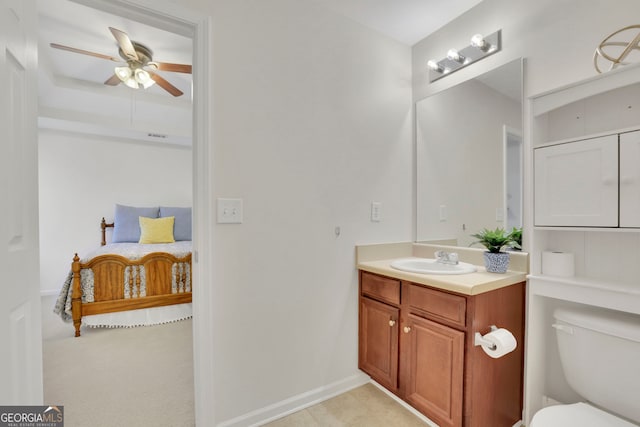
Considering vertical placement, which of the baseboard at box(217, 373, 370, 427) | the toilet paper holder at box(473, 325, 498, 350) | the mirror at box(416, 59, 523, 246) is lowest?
the baseboard at box(217, 373, 370, 427)

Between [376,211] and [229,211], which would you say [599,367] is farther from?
[229,211]

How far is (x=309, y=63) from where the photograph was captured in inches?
68.5

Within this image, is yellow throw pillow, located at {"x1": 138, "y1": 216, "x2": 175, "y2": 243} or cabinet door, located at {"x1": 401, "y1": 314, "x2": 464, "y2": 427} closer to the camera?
cabinet door, located at {"x1": 401, "y1": 314, "x2": 464, "y2": 427}

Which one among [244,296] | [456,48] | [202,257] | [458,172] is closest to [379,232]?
[458,172]

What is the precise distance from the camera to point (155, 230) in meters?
4.07

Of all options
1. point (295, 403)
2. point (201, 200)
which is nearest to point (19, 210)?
point (201, 200)

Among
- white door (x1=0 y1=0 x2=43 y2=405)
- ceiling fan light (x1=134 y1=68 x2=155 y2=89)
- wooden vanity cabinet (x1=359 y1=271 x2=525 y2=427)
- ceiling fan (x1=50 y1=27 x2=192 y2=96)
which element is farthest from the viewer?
ceiling fan light (x1=134 y1=68 x2=155 y2=89)

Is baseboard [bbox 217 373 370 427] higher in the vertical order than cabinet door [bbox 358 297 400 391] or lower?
lower

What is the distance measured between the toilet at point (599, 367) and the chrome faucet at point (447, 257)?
53 centimetres

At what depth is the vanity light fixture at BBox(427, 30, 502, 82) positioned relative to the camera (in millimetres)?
1697

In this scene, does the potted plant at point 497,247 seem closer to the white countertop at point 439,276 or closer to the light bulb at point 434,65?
the white countertop at point 439,276

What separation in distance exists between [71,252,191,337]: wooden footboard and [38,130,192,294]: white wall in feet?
6.12

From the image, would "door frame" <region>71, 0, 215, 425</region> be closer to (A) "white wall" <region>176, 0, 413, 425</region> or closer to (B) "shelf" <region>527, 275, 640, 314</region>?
(A) "white wall" <region>176, 0, 413, 425</region>

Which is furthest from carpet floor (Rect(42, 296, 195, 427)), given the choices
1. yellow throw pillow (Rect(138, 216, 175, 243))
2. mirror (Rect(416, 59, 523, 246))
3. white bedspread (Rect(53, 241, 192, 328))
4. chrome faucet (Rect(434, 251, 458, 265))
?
mirror (Rect(416, 59, 523, 246))
